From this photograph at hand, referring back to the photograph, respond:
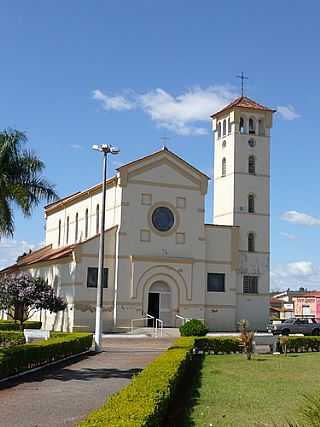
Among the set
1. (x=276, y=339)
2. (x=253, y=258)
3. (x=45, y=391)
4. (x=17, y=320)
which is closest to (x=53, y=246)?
(x=17, y=320)

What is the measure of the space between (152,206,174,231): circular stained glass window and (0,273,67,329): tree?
8641 mm

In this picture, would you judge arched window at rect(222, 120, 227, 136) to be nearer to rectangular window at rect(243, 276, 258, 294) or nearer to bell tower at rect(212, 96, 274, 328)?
bell tower at rect(212, 96, 274, 328)

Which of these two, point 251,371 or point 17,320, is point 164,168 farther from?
point 251,371

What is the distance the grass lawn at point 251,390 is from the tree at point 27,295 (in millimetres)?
17888

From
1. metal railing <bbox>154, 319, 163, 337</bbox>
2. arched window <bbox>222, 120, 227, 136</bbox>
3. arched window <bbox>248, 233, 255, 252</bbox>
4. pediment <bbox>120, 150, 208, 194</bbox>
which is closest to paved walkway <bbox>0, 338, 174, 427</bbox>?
metal railing <bbox>154, 319, 163, 337</bbox>

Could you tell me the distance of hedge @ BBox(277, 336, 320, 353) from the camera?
29.1 metres

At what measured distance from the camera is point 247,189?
162 feet

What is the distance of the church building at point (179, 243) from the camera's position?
141 feet

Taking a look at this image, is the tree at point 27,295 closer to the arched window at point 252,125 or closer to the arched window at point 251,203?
the arched window at point 251,203

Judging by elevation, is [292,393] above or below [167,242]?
below

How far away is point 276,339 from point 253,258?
19.9 metres

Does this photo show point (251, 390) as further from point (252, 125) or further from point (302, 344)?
point (252, 125)

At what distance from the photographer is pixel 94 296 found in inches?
1657

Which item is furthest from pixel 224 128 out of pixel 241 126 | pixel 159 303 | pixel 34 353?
pixel 34 353
